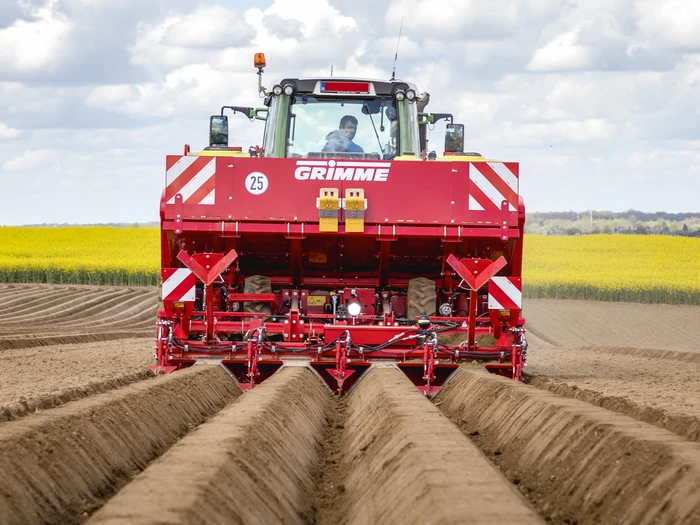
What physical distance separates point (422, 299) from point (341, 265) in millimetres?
1027

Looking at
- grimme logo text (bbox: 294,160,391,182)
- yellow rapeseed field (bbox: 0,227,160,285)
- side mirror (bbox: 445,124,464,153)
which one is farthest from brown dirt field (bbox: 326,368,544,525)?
yellow rapeseed field (bbox: 0,227,160,285)

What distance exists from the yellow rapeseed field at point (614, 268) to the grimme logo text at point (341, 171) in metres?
21.7

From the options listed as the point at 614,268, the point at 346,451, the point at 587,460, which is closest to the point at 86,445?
the point at 346,451

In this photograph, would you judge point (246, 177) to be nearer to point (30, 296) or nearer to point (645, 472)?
point (645, 472)

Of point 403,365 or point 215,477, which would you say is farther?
point 403,365

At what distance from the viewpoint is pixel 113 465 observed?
6.39 meters

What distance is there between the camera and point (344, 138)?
11.8 meters

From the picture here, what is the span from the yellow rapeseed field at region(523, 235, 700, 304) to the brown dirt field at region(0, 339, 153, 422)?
15899 millimetres

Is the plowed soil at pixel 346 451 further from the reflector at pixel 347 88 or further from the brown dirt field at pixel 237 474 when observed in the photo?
the reflector at pixel 347 88

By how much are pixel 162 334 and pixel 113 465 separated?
393 centimetres

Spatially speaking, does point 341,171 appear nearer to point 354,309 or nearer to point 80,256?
point 354,309

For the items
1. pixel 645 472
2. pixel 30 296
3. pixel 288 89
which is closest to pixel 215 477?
pixel 645 472

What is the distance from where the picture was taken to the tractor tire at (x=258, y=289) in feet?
35.4

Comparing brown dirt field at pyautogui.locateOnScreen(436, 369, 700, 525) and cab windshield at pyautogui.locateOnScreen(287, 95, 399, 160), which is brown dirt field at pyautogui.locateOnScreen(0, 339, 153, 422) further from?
brown dirt field at pyautogui.locateOnScreen(436, 369, 700, 525)
